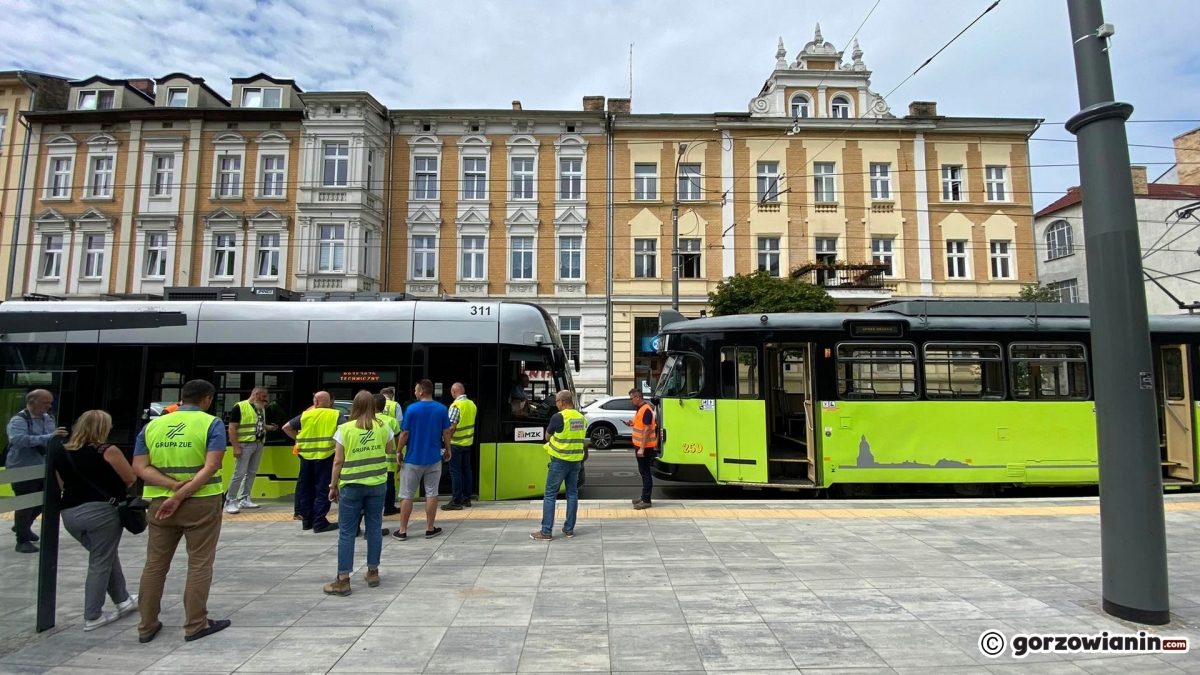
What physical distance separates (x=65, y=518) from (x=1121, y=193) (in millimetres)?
8284

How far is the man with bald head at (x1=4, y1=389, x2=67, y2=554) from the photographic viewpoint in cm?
479

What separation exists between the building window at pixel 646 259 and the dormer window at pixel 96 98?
25114 mm

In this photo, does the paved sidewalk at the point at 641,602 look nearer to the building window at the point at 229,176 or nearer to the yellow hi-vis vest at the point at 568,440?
the yellow hi-vis vest at the point at 568,440

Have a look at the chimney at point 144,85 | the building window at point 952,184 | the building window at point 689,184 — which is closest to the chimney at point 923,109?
the building window at point 952,184

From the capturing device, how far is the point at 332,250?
25797 millimetres

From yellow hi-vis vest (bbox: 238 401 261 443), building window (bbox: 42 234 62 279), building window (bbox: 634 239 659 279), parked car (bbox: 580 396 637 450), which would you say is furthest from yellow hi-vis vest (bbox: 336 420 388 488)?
building window (bbox: 42 234 62 279)

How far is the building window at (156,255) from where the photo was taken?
86.2 ft

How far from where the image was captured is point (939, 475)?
9.82 metres

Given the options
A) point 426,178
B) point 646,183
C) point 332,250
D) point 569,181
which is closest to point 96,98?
point 332,250

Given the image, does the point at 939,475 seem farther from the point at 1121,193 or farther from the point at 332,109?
the point at 332,109

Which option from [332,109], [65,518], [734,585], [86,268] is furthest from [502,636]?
[86,268]

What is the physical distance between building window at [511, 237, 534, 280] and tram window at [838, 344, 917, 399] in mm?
18874

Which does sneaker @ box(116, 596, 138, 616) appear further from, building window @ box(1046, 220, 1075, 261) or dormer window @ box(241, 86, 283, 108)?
building window @ box(1046, 220, 1075, 261)

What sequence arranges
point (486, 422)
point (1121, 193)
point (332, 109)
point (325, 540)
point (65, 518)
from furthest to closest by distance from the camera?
point (332, 109)
point (486, 422)
point (325, 540)
point (1121, 193)
point (65, 518)
